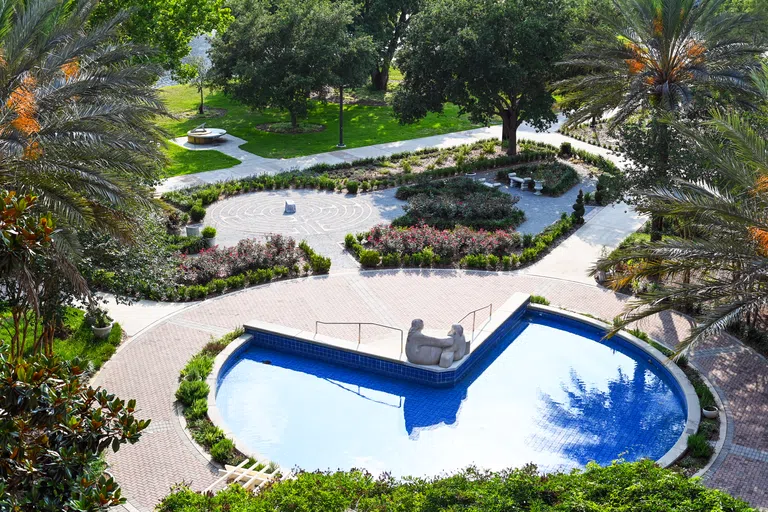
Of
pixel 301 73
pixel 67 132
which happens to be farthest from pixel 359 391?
pixel 301 73

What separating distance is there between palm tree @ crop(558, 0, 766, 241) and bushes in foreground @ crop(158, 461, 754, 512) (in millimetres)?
12590

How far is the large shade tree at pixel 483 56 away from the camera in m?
33.4

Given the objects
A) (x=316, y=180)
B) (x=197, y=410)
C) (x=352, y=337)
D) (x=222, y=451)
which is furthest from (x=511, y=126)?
(x=222, y=451)

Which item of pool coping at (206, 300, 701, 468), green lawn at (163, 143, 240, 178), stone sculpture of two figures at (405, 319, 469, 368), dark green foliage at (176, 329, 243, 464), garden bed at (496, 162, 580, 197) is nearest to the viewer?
dark green foliage at (176, 329, 243, 464)

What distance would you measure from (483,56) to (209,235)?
45.9ft

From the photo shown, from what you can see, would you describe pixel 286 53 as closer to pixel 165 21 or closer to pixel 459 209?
pixel 165 21

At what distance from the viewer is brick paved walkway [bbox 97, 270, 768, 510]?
1535 centimetres

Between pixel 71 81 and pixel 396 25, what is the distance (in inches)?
1498

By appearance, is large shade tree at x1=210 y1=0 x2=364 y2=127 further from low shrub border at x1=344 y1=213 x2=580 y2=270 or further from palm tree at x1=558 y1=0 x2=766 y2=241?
palm tree at x1=558 y1=0 x2=766 y2=241

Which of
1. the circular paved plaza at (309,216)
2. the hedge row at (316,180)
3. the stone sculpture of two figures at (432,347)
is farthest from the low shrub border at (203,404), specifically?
the hedge row at (316,180)

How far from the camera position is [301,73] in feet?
131

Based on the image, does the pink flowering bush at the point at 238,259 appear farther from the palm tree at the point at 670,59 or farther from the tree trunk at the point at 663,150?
the tree trunk at the point at 663,150

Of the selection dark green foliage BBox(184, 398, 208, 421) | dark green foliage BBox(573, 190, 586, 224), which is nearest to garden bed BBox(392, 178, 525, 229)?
dark green foliage BBox(573, 190, 586, 224)

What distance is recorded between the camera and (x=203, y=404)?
17.3 meters
